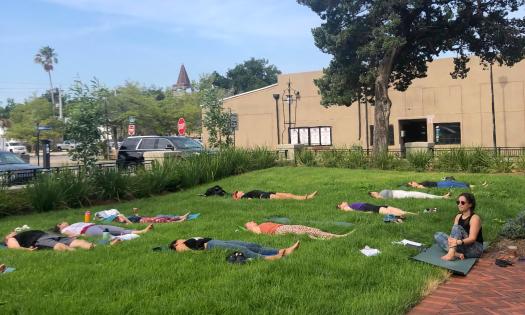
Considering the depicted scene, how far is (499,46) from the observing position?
20703 mm

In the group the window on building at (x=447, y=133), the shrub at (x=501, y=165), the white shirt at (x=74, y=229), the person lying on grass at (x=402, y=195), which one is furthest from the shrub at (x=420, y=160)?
the window on building at (x=447, y=133)

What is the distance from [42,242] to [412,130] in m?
34.6

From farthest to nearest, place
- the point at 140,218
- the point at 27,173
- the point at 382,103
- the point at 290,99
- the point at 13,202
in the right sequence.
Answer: the point at 290,99, the point at 382,103, the point at 27,173, the point at 13,202, the point at 140,218

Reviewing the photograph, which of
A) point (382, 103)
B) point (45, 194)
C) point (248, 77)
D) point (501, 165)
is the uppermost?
point (248, 77)

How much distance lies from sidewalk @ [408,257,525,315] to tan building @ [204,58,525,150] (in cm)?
2812

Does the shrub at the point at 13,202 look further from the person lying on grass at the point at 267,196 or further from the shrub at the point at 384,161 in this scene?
the shrub at the point at 384,161

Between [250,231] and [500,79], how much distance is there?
101ft

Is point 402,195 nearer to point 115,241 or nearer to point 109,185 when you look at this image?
point 115,241

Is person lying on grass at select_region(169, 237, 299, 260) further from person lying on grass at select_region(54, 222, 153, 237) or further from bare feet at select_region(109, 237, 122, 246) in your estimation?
person lying on grass at select_region(54, 222, 153, 237)

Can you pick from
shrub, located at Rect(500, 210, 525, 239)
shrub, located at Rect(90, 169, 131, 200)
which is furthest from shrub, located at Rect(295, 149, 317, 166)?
shrub, located at Rect(500, 210, 525, 239)

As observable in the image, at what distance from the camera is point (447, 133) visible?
119ft

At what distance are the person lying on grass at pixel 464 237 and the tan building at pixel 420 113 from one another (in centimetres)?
2723

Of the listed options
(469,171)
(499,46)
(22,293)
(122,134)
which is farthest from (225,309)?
(122,134)

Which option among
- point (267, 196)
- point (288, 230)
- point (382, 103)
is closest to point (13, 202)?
point (267, 196)
